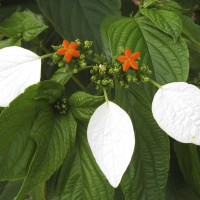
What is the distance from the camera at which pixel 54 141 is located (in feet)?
2.12

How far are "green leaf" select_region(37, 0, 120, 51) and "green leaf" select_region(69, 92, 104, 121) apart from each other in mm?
225

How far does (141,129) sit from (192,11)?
0.52 m

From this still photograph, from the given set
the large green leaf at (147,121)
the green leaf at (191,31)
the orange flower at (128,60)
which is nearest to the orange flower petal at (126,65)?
the orange flower at (128,60)

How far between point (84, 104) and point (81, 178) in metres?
0.13

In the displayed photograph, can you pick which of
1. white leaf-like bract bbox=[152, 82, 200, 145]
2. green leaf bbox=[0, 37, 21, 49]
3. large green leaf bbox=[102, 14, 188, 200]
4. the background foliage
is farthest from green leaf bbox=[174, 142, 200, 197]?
green leaf bbox=[0, 37, 21, 49]

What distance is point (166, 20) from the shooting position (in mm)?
726

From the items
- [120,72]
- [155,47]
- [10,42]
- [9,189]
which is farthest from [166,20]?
[9,189]

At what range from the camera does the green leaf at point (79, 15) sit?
2.87 ft

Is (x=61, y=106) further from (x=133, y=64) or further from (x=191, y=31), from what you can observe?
(x=191, y=31)

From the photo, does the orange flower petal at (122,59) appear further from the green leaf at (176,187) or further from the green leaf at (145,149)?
the green leaf at (176,187)

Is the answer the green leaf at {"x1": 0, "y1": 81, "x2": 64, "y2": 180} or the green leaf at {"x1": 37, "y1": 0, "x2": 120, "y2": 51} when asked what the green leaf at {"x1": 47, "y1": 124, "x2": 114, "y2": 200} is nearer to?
the green leaf at {"x1": 0, "y1": 81, "x2": 64, "y2": 180}

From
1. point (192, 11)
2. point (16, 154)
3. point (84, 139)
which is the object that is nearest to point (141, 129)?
point (84, 139)

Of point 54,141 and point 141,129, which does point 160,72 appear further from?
point 54,141

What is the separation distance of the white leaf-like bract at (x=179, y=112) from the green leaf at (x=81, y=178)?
0.14 meters
